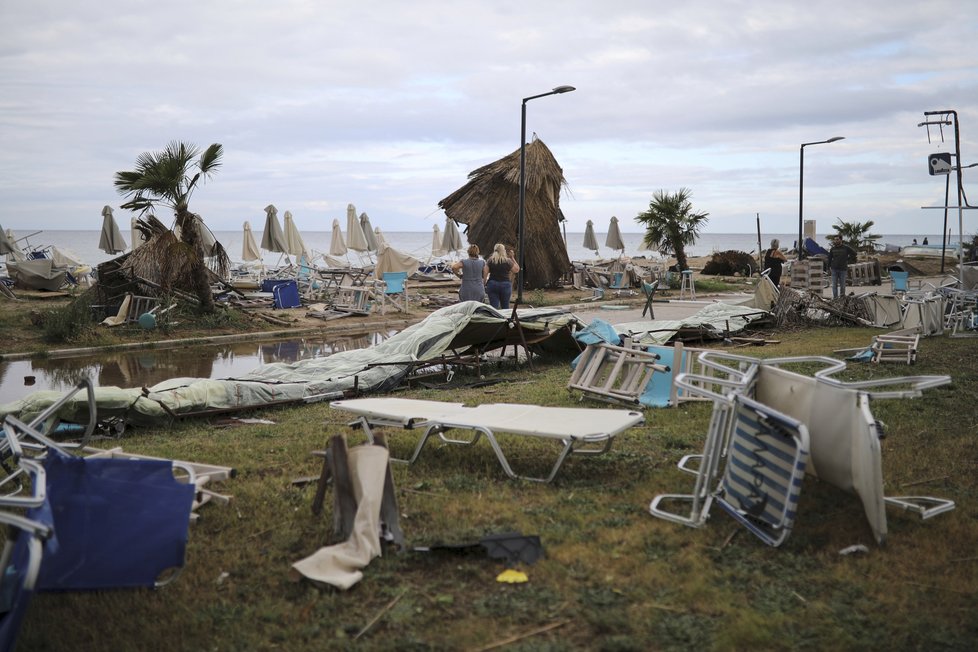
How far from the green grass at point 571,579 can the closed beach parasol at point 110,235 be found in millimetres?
27523

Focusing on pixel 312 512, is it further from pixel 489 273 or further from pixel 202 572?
pixel 489 273

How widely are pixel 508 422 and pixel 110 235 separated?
2873cm

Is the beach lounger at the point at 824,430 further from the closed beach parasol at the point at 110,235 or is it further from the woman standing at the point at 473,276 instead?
the closed beach parasol at the point at 110,235

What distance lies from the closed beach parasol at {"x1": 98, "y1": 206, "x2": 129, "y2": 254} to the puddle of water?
1604 centimetres

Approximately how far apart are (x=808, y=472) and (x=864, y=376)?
205 inches

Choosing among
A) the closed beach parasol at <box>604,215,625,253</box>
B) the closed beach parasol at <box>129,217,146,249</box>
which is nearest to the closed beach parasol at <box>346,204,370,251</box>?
the closed beach parasol at <box>129,217,146,249</box>

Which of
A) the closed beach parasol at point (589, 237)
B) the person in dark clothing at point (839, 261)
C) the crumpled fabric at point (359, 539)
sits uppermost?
the closed beach parasol at point (589, 237)

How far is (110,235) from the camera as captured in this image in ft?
102

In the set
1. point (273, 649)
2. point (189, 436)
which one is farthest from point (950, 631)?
point (189, 436)

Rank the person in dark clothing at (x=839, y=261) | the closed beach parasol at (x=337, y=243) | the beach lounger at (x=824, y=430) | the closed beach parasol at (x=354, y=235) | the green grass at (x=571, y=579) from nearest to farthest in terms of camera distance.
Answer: the green grass at (x=571, y=579), the beach lounger at (x=824, y=430), the person in dark clothing at (x=839, y=261), the closed beach parasol at (x=354, y=235), the closed beach parasol at (x=337, y=243)

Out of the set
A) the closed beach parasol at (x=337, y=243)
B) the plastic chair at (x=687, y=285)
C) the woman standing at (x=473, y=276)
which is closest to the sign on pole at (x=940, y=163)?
the plastic chair at (x=687, y=285)

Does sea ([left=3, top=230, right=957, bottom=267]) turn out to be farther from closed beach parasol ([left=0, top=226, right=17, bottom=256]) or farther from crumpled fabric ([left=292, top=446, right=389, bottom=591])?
crumpled fabric ([left=292, top=446, right=389, bottom=591])

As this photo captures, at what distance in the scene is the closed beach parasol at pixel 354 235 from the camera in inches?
1246

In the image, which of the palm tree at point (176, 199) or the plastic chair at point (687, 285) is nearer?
the palm tree at point (176, 199)
